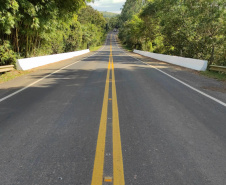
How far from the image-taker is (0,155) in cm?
311

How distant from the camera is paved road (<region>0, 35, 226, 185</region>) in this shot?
264 centimetres

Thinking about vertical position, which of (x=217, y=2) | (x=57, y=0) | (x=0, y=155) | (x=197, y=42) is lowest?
(x=0, y=155)

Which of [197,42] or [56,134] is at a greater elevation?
[197,42]

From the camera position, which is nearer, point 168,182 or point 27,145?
point 168,182

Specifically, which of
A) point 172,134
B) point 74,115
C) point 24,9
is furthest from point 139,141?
point 24,9

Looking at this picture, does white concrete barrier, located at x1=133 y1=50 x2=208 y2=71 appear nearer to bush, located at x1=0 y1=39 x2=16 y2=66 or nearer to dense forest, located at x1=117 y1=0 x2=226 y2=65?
dense forest, located at x1=117 y1=0 x2=226 y2=65

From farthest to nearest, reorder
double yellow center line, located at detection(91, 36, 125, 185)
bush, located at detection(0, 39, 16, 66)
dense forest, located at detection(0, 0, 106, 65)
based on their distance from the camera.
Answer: bush, located at detection(0, 39, 16, 66), dense forest, located at detection(0, 0, 106, 65), double yellow center line, located at detection(91, 36, 125, 185)

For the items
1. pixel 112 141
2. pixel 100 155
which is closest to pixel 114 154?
pixel 100 155

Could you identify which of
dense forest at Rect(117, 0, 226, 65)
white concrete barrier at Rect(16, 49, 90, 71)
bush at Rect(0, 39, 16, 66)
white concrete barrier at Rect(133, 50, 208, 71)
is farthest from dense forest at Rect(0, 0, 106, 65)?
dense forest at Rect(117, 0, 226, 65)

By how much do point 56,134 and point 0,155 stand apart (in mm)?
1010

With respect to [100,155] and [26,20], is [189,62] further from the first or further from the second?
[100,155]

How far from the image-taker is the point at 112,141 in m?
3.54

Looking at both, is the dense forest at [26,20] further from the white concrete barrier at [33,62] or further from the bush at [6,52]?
the white concrete barrier at [33,62]

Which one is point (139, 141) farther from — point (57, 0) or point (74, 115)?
point (57, 0)
